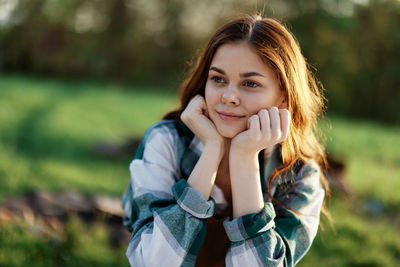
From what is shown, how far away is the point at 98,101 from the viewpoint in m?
11.7

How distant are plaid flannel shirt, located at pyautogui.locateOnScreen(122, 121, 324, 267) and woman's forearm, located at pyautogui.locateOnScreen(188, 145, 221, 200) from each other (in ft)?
0.15

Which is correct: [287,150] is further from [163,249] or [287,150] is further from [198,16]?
[198,16]

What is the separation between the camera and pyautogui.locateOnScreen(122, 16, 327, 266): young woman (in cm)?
180

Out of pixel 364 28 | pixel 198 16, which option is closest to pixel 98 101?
pixel 198 16

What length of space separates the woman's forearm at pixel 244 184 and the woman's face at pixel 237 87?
0.15 m

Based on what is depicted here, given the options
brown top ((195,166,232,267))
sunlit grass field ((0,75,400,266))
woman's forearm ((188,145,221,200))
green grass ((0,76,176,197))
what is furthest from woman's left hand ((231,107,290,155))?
green grass ((0,76,176,197))

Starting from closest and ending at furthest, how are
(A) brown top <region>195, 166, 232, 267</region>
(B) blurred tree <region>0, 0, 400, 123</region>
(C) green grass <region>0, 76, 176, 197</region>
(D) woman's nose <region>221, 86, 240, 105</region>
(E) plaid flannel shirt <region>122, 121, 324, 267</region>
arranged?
1. (E) plaid flannel shirt <region>122, 121, 324, 267</region>
2. (D) woman's nose <region>221, 86, 240, 105</region>
3. (A) brown top <region>195, 166, 232, 267</region>
4. (C) green grass <region>0, 76, 176, 197</region>
5. (B) blurred tree <region>0, 0, 400, 123</region>

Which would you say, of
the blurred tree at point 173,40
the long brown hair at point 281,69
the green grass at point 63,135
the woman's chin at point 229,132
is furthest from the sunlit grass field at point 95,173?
the blurred tree at point 173,40

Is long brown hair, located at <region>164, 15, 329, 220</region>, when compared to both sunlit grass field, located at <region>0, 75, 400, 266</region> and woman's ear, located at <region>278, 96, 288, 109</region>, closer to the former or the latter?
woman's ear, located at <region>278, 96, 288, 109</region>

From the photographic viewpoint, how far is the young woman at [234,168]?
1800 millimetres

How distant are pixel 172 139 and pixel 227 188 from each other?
402 millimetres

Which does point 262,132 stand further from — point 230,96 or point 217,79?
point 217,79

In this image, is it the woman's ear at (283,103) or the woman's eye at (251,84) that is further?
the woman's ear at (283,103)

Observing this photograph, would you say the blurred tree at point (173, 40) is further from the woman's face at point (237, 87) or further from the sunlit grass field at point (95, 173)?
the woman's face at point (237, 87)
